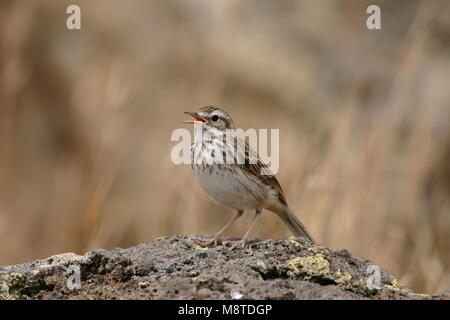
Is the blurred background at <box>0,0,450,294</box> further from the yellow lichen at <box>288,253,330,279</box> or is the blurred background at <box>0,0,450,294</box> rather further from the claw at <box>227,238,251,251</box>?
the yellow lichen at <box>288,253,330,279</box>

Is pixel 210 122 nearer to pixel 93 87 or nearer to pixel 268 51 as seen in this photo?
pixel 93 87

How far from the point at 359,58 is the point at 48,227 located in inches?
162

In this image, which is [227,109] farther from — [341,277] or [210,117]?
[341,277]

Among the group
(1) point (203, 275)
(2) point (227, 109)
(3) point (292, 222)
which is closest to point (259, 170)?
(3) point (292, 222)

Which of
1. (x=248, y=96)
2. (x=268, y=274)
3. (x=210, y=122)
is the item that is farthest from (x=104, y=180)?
(x=248, y=96)

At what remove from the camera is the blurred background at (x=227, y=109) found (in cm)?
660

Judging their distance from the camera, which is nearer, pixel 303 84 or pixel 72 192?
pixel 72 192

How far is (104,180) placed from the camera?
20.1ft

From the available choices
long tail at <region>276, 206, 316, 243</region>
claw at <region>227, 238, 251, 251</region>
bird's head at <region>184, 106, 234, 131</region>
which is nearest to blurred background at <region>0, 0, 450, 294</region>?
long tail at <region>276, 206, 316, 243</region>

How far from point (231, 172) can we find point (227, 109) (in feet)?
15.4

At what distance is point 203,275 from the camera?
360 cm

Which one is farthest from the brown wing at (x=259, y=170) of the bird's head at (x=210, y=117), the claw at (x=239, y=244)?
the claw at (x=239, y=244)

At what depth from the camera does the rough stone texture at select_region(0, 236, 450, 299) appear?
342cm

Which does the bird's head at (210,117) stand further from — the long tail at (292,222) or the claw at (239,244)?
the claw at (239,244)
